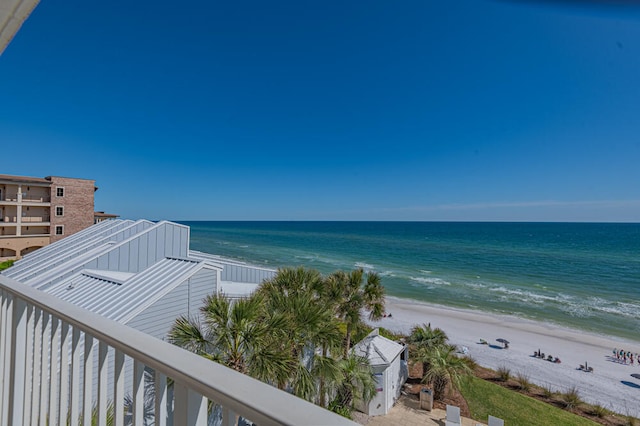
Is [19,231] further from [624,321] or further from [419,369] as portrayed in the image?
[624,321]

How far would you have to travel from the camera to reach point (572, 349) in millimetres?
15500

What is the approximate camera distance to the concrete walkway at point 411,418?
26.5 ft

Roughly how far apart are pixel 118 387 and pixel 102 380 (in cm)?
16

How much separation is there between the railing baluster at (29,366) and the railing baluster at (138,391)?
1.15 m

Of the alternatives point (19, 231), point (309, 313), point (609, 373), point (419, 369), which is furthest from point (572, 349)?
point (19, 231)

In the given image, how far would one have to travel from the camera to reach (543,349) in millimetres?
15703

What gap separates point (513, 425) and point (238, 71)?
22446 millimetres

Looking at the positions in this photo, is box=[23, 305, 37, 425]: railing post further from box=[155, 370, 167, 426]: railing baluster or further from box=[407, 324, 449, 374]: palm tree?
box=[407, 324, 449, 374]: palm tree

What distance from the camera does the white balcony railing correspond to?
2.00ft

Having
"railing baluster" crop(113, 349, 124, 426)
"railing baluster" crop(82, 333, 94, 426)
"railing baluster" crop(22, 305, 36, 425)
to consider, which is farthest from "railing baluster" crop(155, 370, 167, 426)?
"railing baluster" crop(22, 305, 36, 425)

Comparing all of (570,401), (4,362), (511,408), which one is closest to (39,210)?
(4,362)

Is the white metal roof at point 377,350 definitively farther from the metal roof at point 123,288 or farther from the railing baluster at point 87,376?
the railing baluster at point 87,376

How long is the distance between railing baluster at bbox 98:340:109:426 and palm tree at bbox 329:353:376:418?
6.76 m

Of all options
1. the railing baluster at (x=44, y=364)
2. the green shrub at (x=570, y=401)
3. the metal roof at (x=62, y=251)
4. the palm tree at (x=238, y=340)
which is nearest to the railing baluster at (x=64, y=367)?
the railing baluster at (x=44, y=364)
